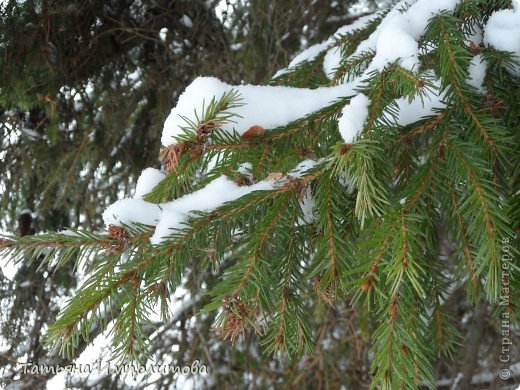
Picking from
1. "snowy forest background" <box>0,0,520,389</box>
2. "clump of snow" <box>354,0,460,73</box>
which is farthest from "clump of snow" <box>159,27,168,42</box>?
"clump of snow" <box>354,0,460,73</box>

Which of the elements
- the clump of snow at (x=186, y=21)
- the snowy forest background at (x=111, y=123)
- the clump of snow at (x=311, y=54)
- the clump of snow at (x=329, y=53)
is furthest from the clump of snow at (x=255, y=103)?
the clump of snow at (x=186, y=21)

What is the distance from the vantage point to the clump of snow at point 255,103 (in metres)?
1.09

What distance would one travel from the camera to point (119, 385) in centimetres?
282

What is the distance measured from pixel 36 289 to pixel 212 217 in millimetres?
1936

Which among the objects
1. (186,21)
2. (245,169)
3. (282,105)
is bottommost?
(245,169)

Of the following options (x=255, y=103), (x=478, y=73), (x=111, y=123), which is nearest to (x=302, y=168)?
(x=255, y=103)

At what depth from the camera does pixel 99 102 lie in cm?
247

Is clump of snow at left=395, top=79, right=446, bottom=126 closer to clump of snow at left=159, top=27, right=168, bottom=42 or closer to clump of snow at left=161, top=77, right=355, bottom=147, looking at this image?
clump of snow at left=161, top=77, right=355, bottom=147

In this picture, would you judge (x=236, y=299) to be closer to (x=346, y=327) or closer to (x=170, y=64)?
(x=170, y=64)

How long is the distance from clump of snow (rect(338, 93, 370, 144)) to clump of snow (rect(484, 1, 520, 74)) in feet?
1.17

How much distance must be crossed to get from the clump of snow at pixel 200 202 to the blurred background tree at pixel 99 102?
1325 mm

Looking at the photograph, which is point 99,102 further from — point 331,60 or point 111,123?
point 331,60

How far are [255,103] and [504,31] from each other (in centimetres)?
60

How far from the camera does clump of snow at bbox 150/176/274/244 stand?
989 mm
